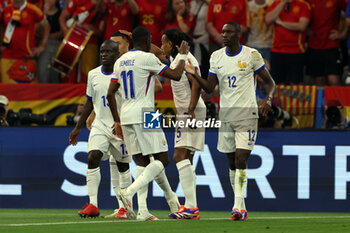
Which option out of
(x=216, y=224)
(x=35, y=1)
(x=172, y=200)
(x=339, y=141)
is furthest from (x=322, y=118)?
(x=35, y=1)

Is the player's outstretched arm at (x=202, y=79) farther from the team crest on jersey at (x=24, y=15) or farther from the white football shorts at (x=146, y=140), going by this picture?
the team crest on jersey at (x=24, y=15)

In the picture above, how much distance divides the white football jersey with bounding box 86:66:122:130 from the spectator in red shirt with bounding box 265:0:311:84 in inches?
193

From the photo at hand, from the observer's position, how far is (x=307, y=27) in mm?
14812

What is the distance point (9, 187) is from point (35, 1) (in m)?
4.31

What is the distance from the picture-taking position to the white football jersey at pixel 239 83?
9797 millimetres

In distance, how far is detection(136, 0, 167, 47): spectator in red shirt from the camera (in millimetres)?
14867

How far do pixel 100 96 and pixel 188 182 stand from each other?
1603mm

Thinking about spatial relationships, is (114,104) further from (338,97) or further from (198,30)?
(198,30)

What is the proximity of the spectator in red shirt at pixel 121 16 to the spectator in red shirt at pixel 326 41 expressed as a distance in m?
3.33

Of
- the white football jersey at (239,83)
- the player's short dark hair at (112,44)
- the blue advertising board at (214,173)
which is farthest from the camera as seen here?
the blue advertising board at (214,173)

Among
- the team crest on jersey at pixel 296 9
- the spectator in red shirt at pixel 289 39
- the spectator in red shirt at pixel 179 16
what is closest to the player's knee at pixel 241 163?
the spectator in red shirt at pixel 289 39

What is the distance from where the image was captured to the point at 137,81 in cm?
933

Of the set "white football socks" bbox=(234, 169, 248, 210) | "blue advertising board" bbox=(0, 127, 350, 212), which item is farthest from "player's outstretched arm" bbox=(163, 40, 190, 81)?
"blue advertising board" bbox=(0, 127, 350, 212)

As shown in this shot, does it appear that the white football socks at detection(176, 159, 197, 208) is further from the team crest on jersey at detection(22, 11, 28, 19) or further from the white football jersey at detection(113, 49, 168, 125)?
the team crest on jersey at detection(22, 11, 28, 19)
